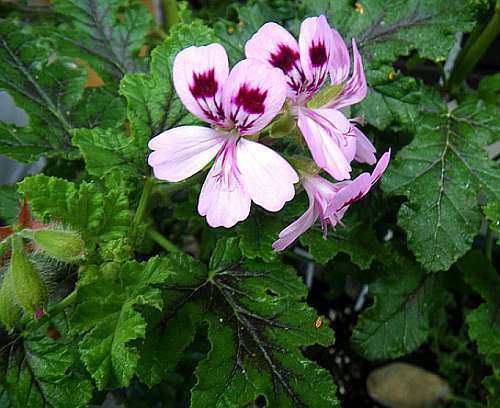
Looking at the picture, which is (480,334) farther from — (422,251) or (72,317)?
A: (72,317)

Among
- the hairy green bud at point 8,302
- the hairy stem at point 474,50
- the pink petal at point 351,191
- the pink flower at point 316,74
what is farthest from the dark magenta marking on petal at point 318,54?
the hairy stem at point 474,50

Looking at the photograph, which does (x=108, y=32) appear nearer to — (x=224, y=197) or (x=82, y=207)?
(x=82, y=207)

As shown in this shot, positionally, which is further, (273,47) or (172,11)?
(172,11)

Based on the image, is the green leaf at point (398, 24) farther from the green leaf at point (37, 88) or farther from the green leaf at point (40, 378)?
the green leaf at point (40, 378)

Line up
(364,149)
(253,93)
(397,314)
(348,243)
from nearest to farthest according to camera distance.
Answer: (253,93), (364,149), (348,243), (397,314)

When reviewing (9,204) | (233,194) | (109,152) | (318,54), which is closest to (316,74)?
(318,54)

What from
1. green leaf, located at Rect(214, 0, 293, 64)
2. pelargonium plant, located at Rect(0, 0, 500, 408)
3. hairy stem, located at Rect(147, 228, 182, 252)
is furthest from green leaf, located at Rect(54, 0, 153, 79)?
hairy stem, located at Rect(147, 228, 182, 252)

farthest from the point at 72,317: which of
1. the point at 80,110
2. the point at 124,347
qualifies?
the point at 80,110

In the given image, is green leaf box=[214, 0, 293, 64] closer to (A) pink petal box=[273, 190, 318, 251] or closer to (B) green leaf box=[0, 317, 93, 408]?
(A) pink petal box=[273, 190, 318, 251]
